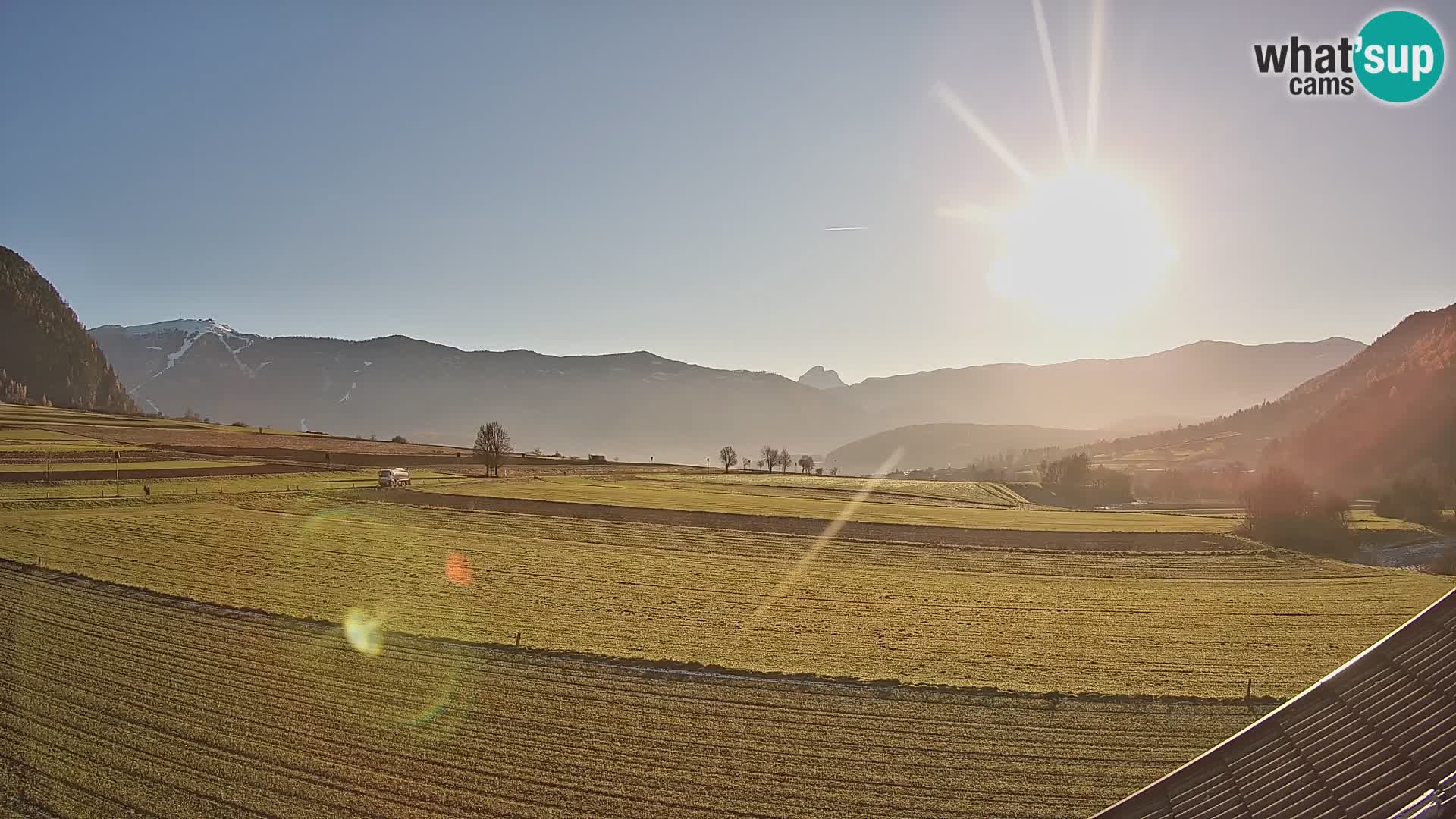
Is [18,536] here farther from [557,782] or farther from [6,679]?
[557,782]

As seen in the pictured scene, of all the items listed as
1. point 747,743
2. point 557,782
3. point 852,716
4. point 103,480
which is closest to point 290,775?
point 557,782

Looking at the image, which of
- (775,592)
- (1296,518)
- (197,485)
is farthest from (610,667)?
(1296,518)

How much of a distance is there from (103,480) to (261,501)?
15.0 metres

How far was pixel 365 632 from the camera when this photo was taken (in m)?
26.2

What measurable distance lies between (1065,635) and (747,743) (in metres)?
17.7

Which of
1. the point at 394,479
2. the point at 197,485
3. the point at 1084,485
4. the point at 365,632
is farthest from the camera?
the point at 1084,485

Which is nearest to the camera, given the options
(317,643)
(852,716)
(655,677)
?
(852,716)

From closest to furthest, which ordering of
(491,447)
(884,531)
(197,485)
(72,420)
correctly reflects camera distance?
(884,531)
(197,485)
(491,447)
(72,420)

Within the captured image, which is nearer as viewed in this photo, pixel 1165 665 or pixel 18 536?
pixel 1165 665

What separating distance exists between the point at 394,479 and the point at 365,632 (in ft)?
185

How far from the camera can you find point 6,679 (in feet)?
65.4

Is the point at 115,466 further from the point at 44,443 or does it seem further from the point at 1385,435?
the point at 1385,435

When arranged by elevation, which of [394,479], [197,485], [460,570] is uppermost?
[394,479]

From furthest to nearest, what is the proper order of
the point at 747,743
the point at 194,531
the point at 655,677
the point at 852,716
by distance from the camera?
the point at 194,531 → the point at 655,677 → the point at 852,716 → the point at 747,743
